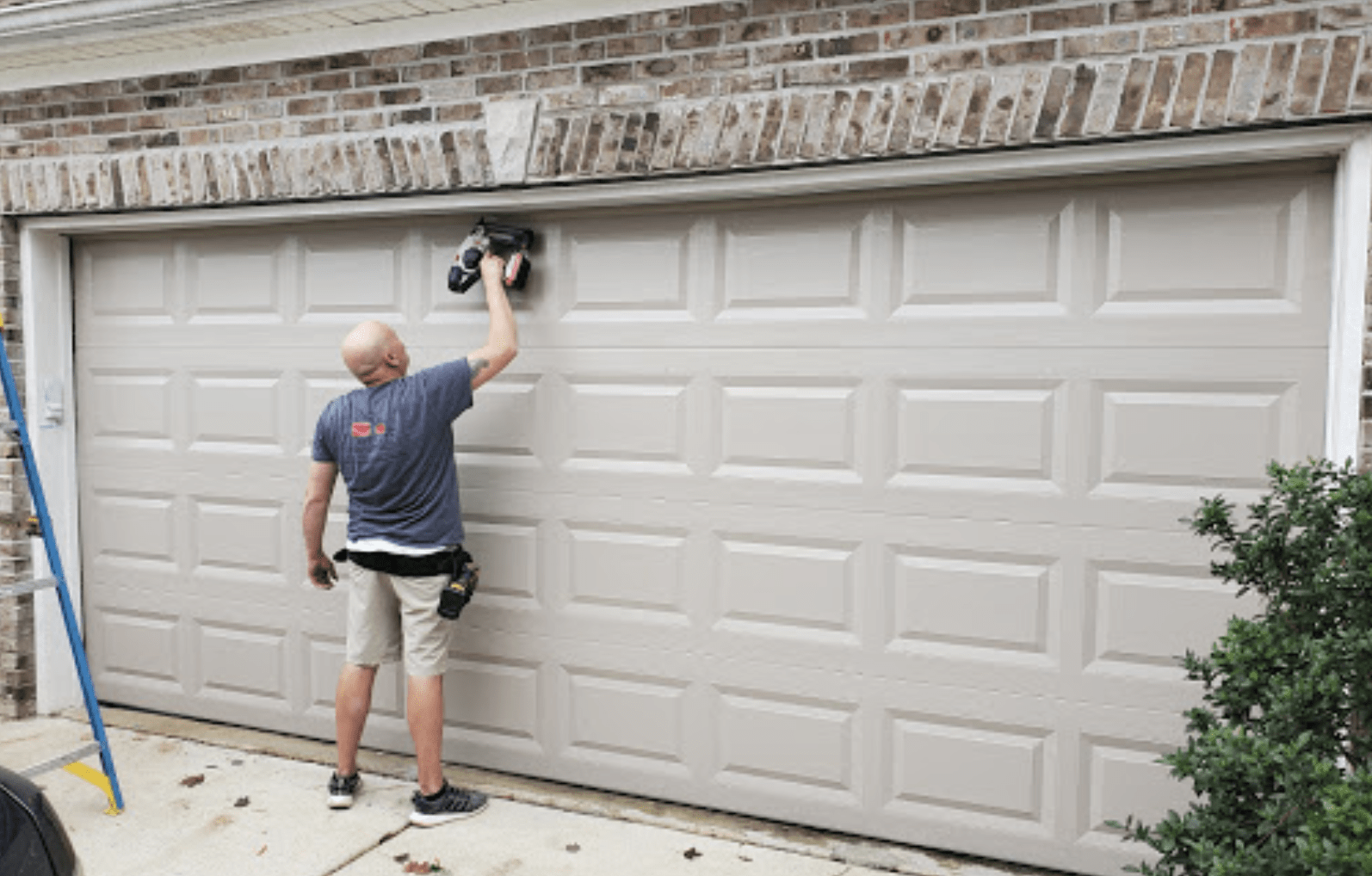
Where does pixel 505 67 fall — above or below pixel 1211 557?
above

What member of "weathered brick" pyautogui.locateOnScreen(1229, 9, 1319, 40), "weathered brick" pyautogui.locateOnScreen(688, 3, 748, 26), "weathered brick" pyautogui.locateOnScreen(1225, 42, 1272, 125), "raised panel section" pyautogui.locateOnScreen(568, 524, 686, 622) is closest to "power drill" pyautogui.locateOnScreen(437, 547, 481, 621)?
"raised panel section" pyautogui.locateOnScreen(568, 524, 686, 622)

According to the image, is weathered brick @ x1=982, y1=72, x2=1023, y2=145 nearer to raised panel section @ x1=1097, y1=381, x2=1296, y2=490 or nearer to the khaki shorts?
raised panel section @ x1=1097, y1=381, x2=1296, y2=490

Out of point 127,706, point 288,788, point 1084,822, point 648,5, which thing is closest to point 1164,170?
point 648,5

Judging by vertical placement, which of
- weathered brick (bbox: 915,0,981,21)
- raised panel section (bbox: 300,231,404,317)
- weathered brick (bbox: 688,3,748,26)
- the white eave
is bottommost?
raised panel section (bbox: 300,231,404,317)

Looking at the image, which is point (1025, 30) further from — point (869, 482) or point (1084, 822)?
point (1084, 822)

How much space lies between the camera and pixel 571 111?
4.25 metres

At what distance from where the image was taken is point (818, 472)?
13.8ft

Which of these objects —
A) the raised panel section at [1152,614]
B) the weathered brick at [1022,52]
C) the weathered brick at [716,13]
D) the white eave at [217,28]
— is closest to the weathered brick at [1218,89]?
the weathered brick at [1022,52]

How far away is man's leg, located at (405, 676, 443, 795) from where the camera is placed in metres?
4.37

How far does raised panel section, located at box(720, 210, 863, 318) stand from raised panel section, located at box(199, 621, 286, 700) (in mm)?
2572

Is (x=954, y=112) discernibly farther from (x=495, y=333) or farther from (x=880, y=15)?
(x=495, y=333)

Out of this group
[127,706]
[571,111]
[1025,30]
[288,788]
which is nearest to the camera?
[1025,30]

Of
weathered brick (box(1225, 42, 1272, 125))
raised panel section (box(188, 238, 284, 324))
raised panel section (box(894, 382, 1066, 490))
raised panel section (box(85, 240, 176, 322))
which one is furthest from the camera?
raised panel section (box(85, 240, 176, 322))

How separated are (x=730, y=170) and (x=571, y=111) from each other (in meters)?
0.65
